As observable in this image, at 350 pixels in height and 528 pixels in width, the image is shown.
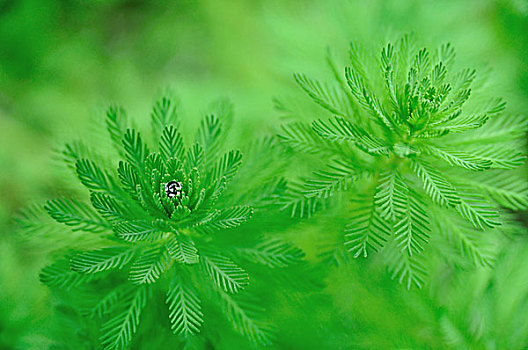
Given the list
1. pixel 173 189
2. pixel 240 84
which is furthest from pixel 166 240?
pixel 240 84

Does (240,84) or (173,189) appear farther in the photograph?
(240,84)

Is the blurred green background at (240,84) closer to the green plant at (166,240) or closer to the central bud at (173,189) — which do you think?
the green plant at (166,240)

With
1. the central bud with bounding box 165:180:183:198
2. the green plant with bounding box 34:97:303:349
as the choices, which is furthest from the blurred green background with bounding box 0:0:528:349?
the central bud with bounding box 165:180:183:198

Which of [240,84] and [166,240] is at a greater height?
[240,84]

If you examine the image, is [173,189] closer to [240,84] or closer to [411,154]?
[411,154]

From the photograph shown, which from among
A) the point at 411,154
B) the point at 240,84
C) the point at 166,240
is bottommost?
the point at 166,240

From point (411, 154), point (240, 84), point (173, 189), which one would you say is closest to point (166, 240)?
point (173, 189)

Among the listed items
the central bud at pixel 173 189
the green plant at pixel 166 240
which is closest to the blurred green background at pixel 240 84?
the green plant at pixel 166 240
